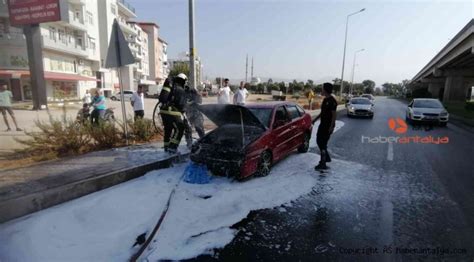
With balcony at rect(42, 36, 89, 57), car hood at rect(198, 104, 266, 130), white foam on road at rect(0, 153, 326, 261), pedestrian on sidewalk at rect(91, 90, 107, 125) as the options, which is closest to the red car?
car hood at rect(198, 104, 266, 130)

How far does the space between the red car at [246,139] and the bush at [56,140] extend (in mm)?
3138

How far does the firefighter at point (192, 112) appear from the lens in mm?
6953

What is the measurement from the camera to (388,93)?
155625mm

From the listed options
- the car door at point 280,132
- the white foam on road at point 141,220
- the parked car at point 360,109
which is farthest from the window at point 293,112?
the parked car at point 360,109

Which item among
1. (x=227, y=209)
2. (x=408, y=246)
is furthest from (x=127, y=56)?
(x=408, y=246)

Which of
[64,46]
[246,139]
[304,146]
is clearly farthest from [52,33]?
[246,139]

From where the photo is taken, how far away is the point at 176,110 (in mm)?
6629

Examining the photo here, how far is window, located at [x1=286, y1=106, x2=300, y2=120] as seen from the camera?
7.11 metres

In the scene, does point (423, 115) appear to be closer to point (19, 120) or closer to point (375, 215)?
point (375, 215)

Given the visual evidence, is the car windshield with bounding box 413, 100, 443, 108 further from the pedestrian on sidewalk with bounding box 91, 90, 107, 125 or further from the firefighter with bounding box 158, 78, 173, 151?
the pedestrian on sidewalk with bounding box 91, 90, 107, 125

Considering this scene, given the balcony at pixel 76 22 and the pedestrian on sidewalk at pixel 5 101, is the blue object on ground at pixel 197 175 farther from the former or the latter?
the balcony at pixel 76 22

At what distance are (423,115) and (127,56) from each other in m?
13.5

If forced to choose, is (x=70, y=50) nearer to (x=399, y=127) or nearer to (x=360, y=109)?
(x=360, y=109)

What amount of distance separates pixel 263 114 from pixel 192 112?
79.8 inches
